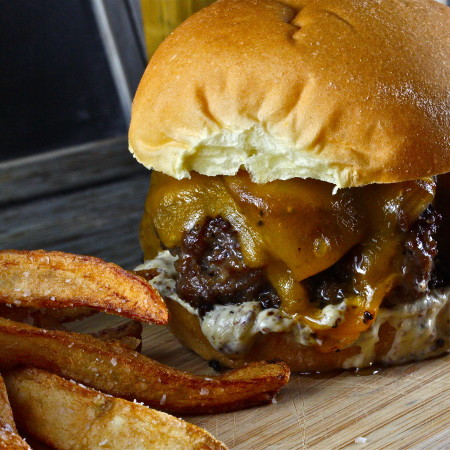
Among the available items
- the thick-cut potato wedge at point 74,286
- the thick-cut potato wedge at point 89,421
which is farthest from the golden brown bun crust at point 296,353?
the thick-cut potato wedge at point 89,421

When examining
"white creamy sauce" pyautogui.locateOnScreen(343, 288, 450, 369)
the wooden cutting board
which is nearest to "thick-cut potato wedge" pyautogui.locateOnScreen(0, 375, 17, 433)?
the wooden cutting board

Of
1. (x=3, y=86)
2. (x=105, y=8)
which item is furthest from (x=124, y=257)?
(x=105, y=8)

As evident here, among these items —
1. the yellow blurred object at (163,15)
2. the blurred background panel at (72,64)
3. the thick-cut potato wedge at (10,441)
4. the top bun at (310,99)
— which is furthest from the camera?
the blurred background panel at (72,64)

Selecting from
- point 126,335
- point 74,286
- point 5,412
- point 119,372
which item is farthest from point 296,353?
point 5,412

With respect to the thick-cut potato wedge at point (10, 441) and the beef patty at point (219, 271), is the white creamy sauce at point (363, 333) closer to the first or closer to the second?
the beef patty at point (219, 271)

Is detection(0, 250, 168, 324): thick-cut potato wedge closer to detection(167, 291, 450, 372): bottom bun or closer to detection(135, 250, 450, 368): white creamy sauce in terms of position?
detection(135, 250, 450, 368): white creamy sauce

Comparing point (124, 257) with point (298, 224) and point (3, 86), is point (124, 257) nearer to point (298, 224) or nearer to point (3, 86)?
point (3, 86)
